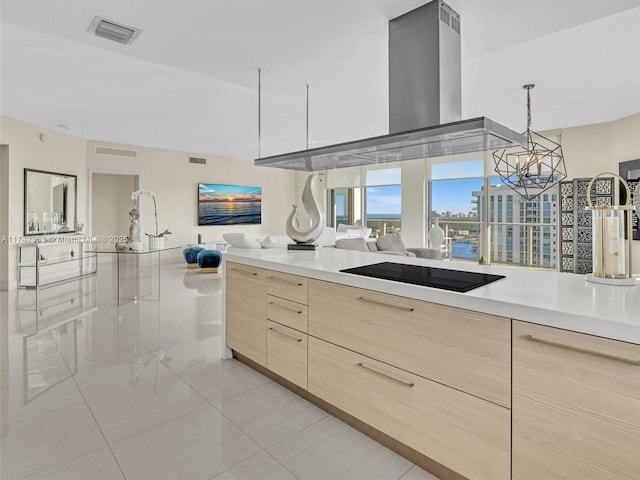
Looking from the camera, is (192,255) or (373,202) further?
(373,202)

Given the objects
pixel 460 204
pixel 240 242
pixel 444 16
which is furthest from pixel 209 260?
pixel 444 16

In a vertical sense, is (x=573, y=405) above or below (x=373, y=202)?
below

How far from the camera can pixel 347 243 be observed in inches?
200

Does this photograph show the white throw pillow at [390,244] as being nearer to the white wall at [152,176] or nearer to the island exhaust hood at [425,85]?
the island exhaust hood at [425,85]

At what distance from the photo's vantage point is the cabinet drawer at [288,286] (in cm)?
210

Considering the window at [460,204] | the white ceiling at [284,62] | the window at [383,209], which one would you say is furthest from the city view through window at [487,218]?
the white ceiling at [284,62]

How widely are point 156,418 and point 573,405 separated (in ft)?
6.38

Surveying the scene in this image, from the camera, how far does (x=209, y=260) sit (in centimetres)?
678

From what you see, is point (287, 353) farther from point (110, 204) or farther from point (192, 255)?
point (110, 204)

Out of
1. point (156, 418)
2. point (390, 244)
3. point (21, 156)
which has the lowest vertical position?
point (156, 418)

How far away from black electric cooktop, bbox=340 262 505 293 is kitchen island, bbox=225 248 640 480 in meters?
0.05

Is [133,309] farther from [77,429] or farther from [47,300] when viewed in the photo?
[77,429]

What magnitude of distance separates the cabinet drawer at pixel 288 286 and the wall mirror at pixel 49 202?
524 cm

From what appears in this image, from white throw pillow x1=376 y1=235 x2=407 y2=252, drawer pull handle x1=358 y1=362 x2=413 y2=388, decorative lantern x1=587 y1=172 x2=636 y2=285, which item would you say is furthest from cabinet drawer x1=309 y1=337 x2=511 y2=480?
white throw pillow x1=376 y1=235 x2=407 y2=252
